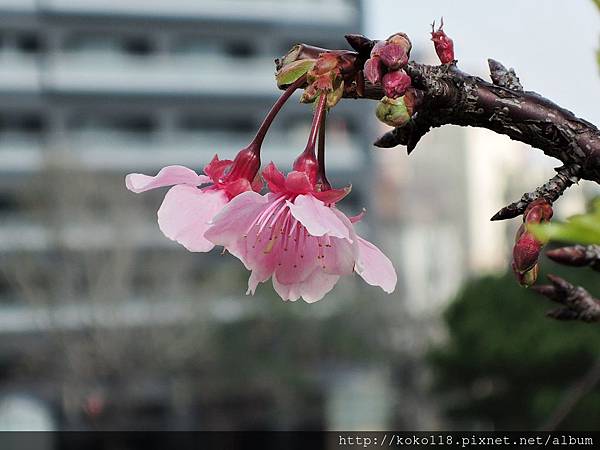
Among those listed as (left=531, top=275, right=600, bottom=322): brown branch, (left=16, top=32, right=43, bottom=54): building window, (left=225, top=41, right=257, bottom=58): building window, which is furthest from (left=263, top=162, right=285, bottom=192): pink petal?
(left=225, top=41, right=257, bottom=58): building window

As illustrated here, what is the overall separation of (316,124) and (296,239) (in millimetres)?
102

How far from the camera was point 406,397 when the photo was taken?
52.5 ft

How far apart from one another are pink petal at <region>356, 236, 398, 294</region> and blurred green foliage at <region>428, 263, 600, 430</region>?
300 inches

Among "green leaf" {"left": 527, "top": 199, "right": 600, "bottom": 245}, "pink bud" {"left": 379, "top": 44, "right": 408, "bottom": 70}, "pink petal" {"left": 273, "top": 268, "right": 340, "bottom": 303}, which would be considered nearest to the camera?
Result: "green leaf" {"left": 527, "top": 199, "right": 600, "bottom": 245}

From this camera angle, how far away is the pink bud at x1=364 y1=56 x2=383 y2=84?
19.6 inches

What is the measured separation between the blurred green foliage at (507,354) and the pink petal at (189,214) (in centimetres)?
765

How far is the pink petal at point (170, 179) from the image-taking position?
58cm

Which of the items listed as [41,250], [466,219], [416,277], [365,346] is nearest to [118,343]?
[41,250]

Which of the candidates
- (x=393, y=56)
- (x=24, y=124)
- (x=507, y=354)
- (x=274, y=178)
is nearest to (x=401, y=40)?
(x=393, y=56)

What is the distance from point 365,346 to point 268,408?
2245 mm

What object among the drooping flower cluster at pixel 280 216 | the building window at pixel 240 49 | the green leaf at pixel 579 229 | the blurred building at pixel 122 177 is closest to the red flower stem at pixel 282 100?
the drooping flower cluster at pixel 280 216

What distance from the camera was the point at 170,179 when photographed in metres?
0.58

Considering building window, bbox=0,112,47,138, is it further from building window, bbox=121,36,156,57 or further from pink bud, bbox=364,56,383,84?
pink bud, bbox=364,56,383,84

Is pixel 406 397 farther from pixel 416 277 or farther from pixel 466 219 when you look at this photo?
pixel 466 219
